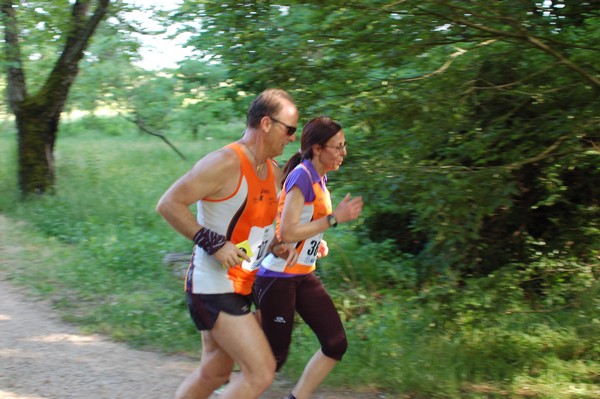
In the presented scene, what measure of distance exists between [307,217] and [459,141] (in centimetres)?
217

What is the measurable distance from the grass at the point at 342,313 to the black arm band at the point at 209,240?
2155mm

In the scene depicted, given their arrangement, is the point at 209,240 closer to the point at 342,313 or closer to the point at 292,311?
the point at 292,311

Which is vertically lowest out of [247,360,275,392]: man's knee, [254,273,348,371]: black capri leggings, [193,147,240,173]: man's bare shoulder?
[254,273,348,371]: black capri leggings

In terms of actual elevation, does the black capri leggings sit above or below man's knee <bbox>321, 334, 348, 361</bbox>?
above

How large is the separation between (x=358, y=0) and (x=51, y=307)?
4.39 meters


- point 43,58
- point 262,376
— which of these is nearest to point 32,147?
point 43,58

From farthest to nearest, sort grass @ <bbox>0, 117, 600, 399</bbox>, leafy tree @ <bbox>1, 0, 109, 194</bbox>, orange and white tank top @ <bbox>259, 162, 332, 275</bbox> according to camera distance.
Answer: leafy tree @ <bbox>1, 0, 109, 194</bbox> < grass @ <bbox>0, 117, 600, 399</bbox> < orange and white tank top @ <bbox>259, 162, 332, 275</bbox>

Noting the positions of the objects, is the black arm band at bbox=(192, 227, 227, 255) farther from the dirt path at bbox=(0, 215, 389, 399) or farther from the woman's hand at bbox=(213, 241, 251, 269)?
the dirt path at bbox=(0, 215, 389, 399)

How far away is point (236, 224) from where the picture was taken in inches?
139

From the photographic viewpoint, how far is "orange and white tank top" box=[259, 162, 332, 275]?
4.02 m

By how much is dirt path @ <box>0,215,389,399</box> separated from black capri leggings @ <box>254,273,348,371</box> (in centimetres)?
86

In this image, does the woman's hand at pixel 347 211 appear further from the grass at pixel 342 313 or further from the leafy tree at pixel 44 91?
the leafy tree at pixel 44 91

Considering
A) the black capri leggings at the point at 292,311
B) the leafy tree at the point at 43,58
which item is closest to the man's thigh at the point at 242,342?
the black capri leggings at the point at 292,311

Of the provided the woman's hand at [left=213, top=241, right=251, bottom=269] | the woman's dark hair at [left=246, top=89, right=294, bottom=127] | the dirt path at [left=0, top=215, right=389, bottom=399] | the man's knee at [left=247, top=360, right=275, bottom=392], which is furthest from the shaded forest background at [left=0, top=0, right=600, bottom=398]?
the woman's hand at [left=213, top=241, right=251, bottom=269]
